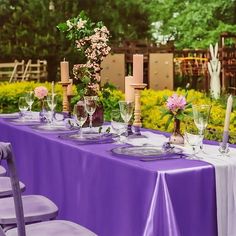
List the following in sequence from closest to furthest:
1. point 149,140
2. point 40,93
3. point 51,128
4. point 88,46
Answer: point 149,140, point 88,46, point 51,128, point 40,93

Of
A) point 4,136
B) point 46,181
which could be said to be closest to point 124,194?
point 46,181

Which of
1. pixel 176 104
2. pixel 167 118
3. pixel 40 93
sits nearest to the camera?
pixel 176 104

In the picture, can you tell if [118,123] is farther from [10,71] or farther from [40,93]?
[10,71]

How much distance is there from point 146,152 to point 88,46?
41.1 inches

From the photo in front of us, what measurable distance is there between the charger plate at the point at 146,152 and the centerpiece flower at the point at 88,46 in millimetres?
823

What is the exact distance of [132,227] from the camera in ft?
8.34

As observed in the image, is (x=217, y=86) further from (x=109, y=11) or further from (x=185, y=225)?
(x=109, y=11)

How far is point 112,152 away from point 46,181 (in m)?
0.88

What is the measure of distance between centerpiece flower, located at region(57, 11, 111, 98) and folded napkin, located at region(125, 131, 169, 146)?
1.56ft

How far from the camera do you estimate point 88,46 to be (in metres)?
3.59

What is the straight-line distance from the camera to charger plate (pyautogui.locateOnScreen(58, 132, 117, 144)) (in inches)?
125

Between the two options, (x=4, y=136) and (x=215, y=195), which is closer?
(x=215, y=195)

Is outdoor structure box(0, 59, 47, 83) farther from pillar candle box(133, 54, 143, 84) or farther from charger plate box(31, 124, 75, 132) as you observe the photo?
pillar candle box(133, 54, 143, 84)

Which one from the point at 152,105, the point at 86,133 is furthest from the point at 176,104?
the point at 152,105
